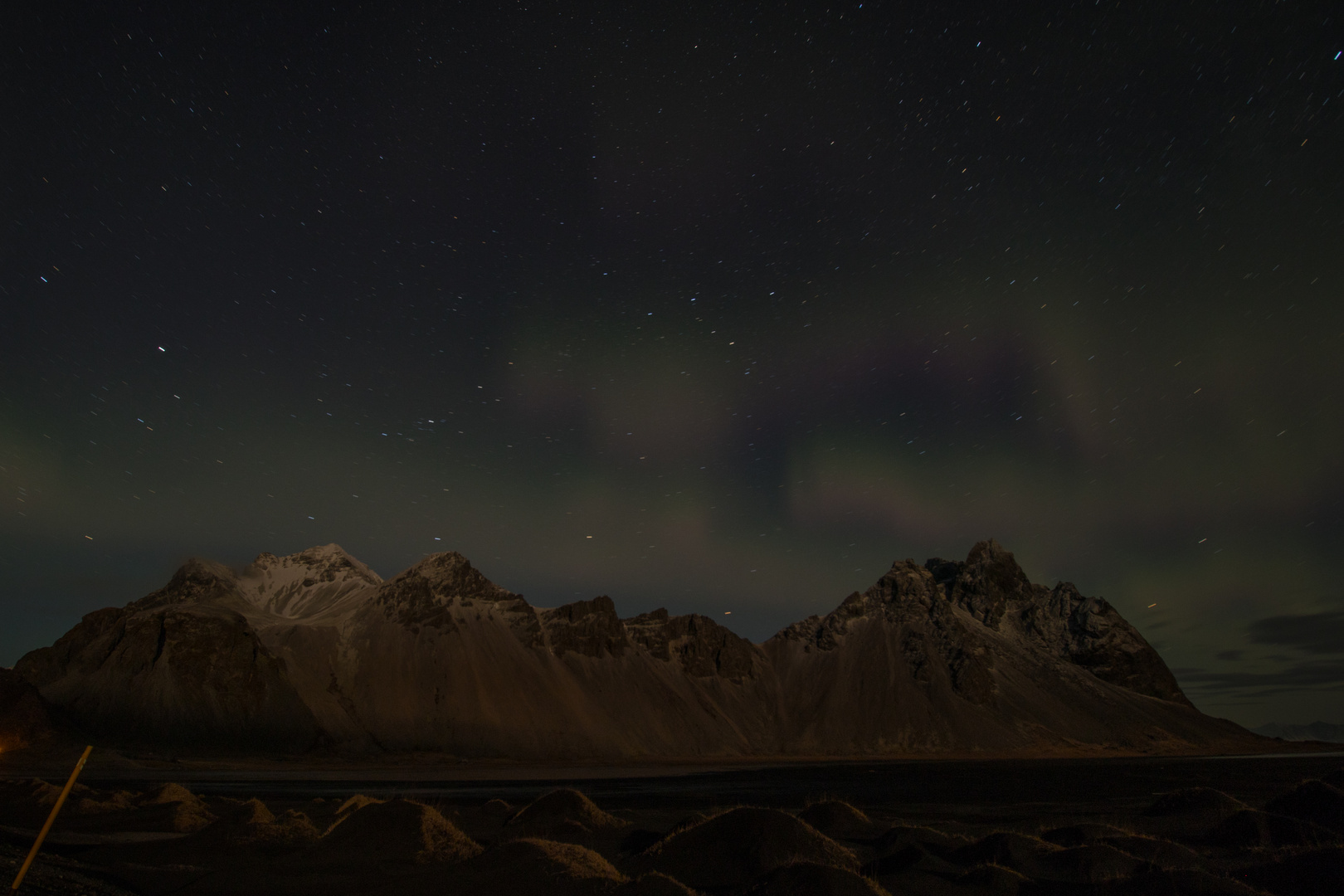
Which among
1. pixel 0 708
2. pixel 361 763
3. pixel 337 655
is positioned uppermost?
pixel 337 655

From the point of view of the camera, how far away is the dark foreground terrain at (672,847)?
2319 centimetres

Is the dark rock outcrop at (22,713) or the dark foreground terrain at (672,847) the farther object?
the dark rock outcrop at (22,713)

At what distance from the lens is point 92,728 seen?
468 ft

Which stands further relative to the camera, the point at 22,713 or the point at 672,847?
the point at 22,713

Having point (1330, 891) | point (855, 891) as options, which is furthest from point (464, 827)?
point (1330, 891)

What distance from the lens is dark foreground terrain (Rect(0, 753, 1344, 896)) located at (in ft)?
76.1

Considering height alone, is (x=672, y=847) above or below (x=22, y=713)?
below

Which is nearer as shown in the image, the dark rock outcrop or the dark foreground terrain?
the dark foreground terrain

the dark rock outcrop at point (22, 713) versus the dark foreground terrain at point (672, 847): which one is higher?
the dark rock outcrop at point (22, 713)

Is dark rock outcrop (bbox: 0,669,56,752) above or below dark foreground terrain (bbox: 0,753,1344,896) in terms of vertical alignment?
above

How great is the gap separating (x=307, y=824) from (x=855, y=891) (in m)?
26.8

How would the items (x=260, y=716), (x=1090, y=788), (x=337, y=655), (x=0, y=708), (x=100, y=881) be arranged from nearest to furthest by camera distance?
(x=100, y=881) → (x=1090, y=788) → (x=0, y=708) → (x=260, y=716) → (x=337, y=655)

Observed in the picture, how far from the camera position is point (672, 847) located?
29.7m

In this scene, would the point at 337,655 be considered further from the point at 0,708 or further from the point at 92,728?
the point at 0,708
